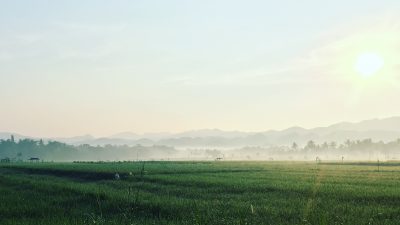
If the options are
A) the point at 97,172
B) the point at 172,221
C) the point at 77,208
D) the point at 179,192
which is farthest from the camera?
the point at 97,172

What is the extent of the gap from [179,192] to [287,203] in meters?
8.92

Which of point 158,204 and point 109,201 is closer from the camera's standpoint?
point 158,204

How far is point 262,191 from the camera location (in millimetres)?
28172

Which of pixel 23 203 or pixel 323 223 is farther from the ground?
pixel 323 223

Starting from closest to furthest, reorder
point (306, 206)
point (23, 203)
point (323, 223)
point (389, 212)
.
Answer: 1. point (323, 223)
2. point (389, 212)
3. point (306, 206)
4. point (23, 203)

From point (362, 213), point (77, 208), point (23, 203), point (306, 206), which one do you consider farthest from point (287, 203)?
point (23, 203)

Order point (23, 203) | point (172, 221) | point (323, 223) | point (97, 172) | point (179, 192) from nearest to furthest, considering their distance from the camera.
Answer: point (323, 223) < point (172, 221) < point (23, 203) < point (179, 192) < point (97, 172)

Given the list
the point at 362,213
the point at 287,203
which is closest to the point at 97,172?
the point at 287,203

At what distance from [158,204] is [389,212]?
10.5 m

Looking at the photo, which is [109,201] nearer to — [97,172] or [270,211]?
[270,211]

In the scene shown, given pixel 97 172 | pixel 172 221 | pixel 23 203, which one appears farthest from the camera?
pixel 97 172

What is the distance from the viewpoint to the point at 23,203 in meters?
23.4

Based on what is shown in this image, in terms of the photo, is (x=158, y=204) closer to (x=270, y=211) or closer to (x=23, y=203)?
(x=270, y=211)

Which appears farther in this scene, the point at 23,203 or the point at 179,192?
the point at 179,192
